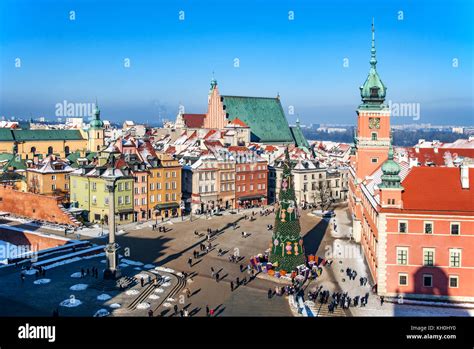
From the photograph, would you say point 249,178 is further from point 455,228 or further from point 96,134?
point 455,228

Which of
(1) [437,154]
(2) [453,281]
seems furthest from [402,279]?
(1) [437,154]

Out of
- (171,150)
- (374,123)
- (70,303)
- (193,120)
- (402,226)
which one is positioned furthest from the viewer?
(193,120)

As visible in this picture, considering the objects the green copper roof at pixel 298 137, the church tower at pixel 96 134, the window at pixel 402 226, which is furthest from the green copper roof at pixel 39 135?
the window at pixel 402 226

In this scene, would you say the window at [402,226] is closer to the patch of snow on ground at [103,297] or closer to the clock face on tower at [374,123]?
the patch of snow on ground at [103,297]
